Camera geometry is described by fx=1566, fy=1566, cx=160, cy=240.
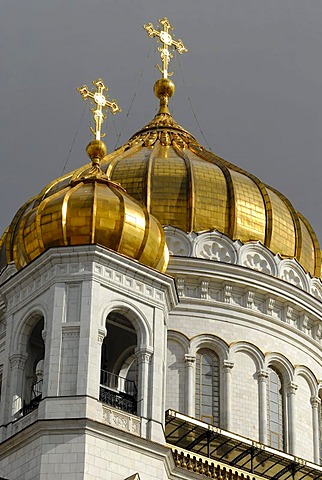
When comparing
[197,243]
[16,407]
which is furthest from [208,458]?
[197,243]

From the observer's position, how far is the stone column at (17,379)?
87.2 feet

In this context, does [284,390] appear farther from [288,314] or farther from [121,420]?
[121,420]

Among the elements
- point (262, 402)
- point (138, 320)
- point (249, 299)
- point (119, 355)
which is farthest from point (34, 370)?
point (249, 299)

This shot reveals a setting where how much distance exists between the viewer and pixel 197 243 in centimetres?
3275

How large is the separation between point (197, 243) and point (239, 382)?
10.0 feet

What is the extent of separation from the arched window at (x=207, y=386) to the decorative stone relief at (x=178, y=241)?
2.16 m

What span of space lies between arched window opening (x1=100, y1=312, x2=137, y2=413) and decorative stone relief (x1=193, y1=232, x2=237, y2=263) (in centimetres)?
325

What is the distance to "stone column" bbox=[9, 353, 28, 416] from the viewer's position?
87.2 ft

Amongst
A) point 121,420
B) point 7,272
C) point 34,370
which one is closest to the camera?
point 121,420

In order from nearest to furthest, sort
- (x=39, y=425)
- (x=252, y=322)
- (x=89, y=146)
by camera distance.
A: (x=39, y=425)
(x=89, y=146)
(x=252, y=322)

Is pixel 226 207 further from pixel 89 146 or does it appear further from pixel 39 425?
pixel 39 425

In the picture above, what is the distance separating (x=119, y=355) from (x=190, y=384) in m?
2.07

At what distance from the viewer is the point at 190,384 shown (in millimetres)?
31422

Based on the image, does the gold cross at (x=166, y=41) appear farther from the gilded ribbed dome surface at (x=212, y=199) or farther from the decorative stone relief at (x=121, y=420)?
the decorative stone relief at (x=121, y=420)
